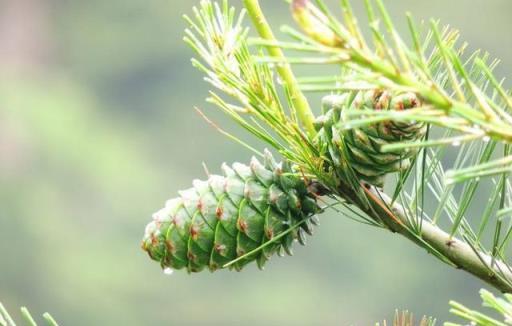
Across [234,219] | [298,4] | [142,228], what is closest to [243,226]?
[234,219]

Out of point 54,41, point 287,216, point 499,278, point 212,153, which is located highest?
point 54,41

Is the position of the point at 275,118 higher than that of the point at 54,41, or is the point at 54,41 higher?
the point at 54,41

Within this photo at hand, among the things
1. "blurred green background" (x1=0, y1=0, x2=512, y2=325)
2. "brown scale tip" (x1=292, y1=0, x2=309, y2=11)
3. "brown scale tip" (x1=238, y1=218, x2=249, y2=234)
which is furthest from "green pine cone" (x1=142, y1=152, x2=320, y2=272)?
"blurred green background" (x1=0, y1=0, x2=512, y2=325)

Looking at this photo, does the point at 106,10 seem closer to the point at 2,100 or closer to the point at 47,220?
the point at 2,100

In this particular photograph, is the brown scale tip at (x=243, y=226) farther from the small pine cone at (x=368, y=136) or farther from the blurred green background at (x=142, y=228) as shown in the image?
the blurred green background at (x=142, y=228)

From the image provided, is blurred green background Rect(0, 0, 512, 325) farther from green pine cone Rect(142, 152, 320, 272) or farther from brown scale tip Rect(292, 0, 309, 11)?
brown scale tip Rect(292, 0, 309, 11)

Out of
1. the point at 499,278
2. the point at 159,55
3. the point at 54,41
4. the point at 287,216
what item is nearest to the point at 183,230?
the point at 287,216

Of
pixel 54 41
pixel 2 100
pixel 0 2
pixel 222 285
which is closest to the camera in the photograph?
pixel 222 285
